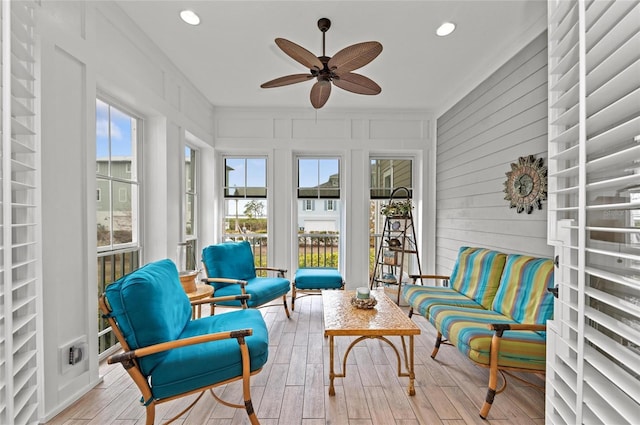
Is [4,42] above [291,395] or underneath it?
above

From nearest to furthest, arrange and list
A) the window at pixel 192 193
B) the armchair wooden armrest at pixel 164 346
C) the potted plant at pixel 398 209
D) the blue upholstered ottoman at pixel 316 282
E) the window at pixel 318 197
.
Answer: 1. the armchair wooden armrest at pixel 164 346
2. the blue upholstered ottoman at pixel 316 282
3. the window at pixel 192 193
4. the potted plant at pixel 398 209
5. the window at pixel 318 197

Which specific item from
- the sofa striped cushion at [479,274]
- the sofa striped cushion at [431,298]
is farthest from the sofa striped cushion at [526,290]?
the sofa striped cushion at [431,298]

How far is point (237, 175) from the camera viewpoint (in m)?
4.74

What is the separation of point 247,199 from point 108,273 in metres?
2.35

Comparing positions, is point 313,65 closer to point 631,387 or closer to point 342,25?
point 342,25

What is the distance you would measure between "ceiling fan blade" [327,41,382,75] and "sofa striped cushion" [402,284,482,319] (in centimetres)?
210

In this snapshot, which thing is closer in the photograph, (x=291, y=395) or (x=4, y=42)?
(x=4, y=42)

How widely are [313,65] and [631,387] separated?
2.28m

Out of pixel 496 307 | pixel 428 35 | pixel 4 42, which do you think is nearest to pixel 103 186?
pixel 4 42

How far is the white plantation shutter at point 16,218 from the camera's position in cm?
108

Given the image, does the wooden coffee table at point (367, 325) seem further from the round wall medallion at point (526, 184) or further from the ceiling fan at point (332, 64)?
the ceiling fan at point (332, 64)

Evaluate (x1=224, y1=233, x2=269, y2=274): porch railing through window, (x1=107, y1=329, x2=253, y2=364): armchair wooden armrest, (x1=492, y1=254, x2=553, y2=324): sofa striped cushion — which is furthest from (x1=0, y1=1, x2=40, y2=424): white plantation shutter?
(x1=224, y1=233, x2=269, y2=274): porch railing through window

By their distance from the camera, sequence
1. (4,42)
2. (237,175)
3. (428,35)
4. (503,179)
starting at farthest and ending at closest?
(237,175) < (503,179) < (428,35) < (4,42)

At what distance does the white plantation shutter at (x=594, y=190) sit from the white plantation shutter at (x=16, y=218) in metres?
1.88
